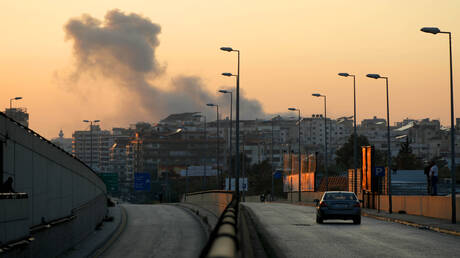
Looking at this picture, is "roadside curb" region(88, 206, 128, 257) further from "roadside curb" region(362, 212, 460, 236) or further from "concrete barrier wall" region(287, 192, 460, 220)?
"concrete barrier wall" region(287, 192, 460, 220)

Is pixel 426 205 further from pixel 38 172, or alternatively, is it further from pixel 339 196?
pixel 38 172

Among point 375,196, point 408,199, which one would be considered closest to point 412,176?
point 375,196

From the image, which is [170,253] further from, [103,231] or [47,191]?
[103,231]

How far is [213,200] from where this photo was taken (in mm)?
60656

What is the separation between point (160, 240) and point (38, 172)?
12.3 m

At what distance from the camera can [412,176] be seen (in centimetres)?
10144

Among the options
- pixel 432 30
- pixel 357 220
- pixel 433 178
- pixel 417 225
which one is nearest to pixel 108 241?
pixel 357 220

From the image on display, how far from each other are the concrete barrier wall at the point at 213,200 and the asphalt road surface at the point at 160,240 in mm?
1512

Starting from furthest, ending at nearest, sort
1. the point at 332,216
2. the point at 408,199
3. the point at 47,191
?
1. the point at 408,199
2. the point at 332,216
3. the point at 47,191

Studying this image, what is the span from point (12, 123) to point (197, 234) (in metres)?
19.9

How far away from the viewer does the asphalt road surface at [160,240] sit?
30.2 m

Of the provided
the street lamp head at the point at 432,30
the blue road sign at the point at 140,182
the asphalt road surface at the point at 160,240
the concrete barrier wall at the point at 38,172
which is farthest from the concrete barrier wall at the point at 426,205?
the blue road sign at the point at 140,182

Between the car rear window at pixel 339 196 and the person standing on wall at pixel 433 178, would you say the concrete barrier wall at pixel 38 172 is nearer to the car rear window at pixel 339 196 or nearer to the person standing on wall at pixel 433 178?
the car rear window at pixel 339 196

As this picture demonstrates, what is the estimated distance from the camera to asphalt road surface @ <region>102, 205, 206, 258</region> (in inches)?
1190
